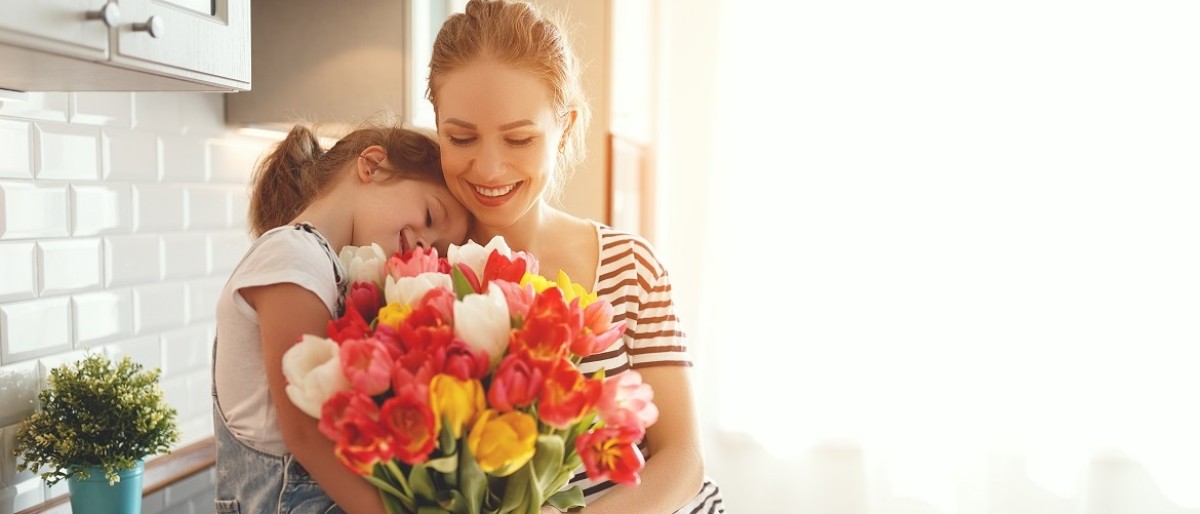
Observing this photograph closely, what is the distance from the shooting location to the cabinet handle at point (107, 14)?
0.87 metres

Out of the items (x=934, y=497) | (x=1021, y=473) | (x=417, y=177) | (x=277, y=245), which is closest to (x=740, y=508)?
(x=934, y=497)

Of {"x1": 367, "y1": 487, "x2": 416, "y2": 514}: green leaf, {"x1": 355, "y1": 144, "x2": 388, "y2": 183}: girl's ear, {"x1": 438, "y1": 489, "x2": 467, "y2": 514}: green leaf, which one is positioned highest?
{"x1": 355, "y1": 144, "x2": 388, "y2": 183}: girl's ear

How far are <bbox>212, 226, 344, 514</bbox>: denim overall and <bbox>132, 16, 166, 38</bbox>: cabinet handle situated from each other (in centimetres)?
30

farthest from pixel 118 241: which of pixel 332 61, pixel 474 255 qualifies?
pixel 474 255

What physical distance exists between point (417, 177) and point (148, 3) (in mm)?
402

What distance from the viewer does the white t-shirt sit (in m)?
0.92

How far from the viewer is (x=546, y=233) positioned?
1.43 metres

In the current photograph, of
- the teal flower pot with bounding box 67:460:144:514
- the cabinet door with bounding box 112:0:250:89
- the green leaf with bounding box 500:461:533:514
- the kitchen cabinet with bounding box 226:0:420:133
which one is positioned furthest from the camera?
the kitchen cabinet with bounding box 226:0:420:133

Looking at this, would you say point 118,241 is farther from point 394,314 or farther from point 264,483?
point 394,314

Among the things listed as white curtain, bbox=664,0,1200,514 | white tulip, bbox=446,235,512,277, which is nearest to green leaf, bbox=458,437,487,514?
white tulip, bbox=446,235,512,277

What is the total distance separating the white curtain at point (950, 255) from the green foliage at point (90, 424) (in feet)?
6.34

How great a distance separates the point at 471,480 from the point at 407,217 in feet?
1.61

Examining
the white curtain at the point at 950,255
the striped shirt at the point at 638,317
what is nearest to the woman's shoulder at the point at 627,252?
the striped shirt at the point at 638,317

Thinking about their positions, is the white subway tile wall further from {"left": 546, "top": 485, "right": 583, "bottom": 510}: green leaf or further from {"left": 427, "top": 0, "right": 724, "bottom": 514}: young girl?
{"left": 546, "top": 485, "right": 583, "bottom": 510}: green leaf
